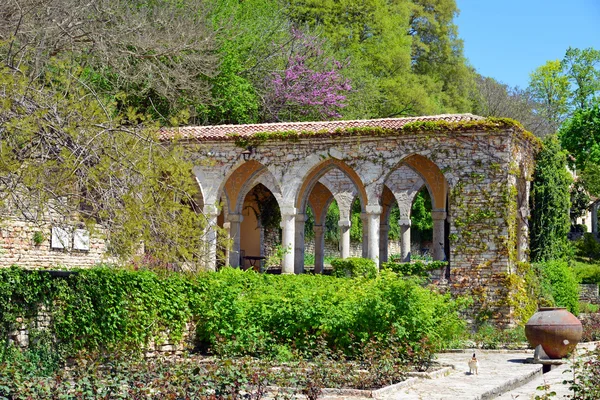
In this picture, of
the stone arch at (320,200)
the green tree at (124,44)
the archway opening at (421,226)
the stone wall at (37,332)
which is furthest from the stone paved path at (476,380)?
the archway opening at (421,226)

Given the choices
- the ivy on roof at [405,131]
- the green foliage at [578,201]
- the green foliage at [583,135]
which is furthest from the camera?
the green foliage at [578,201]

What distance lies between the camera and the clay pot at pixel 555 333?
14031 mm

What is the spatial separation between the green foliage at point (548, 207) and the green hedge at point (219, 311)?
937 centimetres

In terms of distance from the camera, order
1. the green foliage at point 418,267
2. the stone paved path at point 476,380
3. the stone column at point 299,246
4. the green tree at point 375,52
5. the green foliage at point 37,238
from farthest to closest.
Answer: the green tree at point 375,52
the stone column at point 299,246
the green foliage at point 418,267
the green foliage at point 37,238
the stone paved path at point 476,380

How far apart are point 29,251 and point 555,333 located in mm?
9275

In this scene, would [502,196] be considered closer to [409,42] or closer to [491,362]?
[491,362]

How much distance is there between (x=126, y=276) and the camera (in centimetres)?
1274

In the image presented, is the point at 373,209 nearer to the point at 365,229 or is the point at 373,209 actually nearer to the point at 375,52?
the point at 365,229

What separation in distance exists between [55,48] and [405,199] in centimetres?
1546

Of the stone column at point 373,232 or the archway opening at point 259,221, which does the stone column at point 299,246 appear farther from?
the archway opening at point 259,221

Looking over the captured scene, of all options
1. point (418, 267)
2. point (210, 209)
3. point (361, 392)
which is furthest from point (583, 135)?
point (361, 392)

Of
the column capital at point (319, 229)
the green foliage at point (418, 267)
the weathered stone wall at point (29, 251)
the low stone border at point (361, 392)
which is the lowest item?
the low stone border at point (361, 392)

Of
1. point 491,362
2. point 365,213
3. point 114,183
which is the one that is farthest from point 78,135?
point 365,213

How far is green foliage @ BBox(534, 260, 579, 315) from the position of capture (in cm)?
2197
